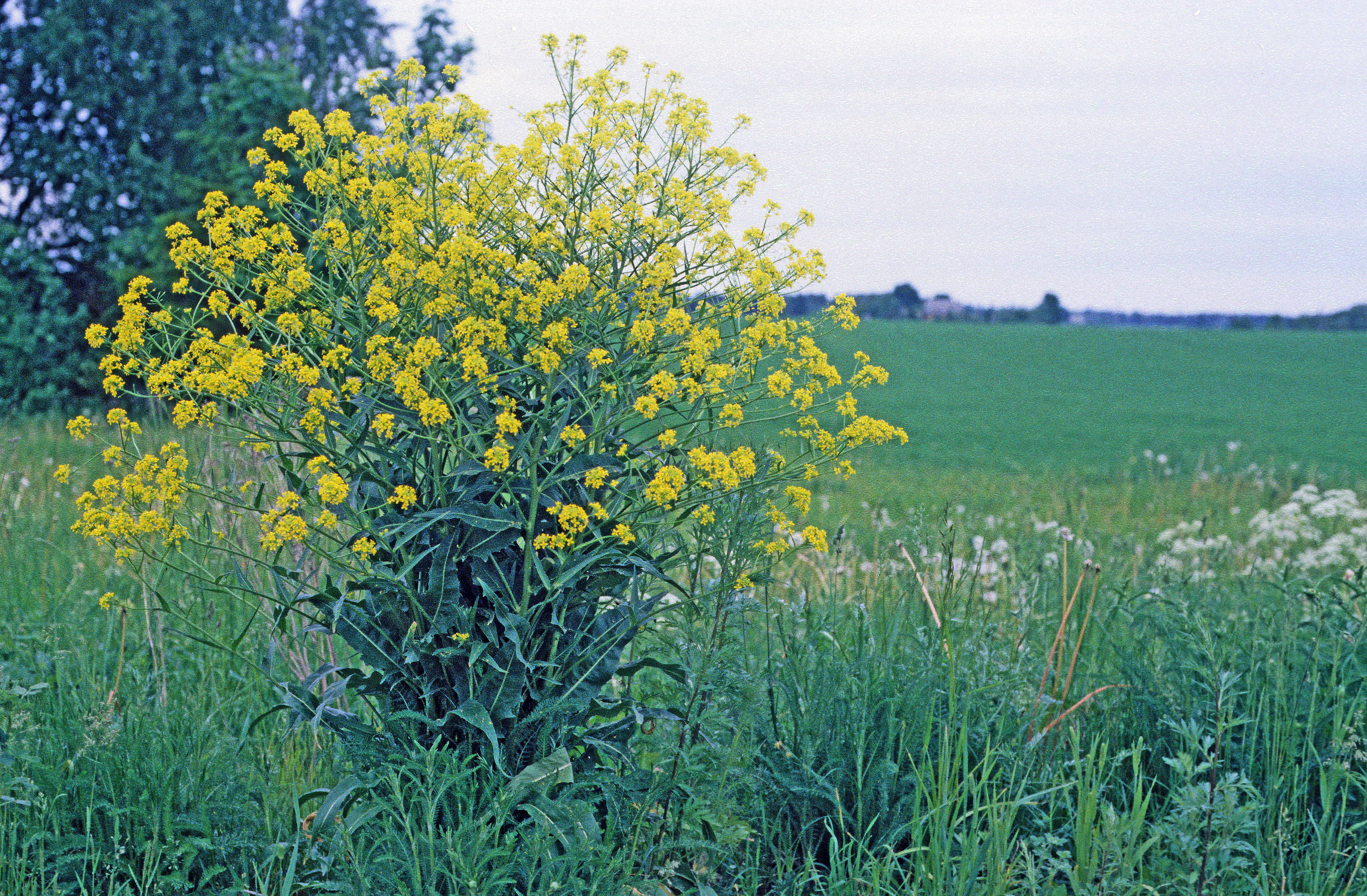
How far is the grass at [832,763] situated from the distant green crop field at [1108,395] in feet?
23.9

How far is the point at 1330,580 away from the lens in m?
4.48

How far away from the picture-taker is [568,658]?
103 inches

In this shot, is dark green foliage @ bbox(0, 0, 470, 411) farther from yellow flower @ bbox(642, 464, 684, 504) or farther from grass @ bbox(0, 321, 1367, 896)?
yellow flower @ bbox(642, 464, 684, 504)

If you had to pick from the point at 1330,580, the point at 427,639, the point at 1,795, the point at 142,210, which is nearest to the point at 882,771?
the point at 427,639

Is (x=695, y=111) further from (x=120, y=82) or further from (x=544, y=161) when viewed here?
(x=120, y=82)

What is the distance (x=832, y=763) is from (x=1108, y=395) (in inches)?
1280

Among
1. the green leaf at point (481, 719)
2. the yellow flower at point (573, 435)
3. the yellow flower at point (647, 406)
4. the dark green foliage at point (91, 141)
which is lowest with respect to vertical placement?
the green leaf at point (481, 719)

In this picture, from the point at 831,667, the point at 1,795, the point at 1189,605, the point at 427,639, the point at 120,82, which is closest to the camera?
the point at 427,639

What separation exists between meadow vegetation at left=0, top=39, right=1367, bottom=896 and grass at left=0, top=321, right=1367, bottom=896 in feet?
0.07

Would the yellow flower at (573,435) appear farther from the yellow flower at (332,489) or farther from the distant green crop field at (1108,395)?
the distant green crop field at (1108,395)

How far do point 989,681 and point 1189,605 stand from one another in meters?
0.86

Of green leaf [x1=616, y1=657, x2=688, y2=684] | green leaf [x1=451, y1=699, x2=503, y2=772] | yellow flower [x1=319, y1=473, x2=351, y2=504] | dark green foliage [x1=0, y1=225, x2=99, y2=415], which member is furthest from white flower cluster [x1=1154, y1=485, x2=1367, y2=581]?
dark green foliage [x1=0, y1=225, x2=99, y2=415]

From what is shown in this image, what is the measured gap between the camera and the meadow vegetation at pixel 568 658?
2475 millimetres

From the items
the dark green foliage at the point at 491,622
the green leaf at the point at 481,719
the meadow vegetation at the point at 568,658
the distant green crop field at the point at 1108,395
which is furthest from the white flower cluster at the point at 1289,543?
the distant green crop field at the point at 1108,395
